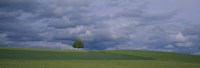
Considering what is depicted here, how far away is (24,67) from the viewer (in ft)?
92.7

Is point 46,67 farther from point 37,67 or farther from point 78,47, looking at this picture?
point 78,47

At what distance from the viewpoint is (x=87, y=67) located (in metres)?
30.1

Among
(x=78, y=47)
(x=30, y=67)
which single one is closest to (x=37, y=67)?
(x=30, y=67)

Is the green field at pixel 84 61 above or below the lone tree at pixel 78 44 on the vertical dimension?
below

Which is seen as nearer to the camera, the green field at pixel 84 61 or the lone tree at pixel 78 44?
the green field at pixel 84 61

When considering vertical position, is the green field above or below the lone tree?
below

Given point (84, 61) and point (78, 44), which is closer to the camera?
point (84, 61)

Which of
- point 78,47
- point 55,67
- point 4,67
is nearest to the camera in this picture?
point 4,67

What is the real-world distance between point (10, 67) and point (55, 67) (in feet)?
14.2

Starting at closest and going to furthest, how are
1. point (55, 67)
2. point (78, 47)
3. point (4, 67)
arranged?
point (4, 67) < point (55, 67) < point (78, 47)

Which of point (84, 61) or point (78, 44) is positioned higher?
point (78, 44)

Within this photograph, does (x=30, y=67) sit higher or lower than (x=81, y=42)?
lower

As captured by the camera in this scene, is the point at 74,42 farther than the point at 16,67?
Yes

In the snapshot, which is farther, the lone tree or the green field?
the lone tree
